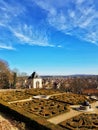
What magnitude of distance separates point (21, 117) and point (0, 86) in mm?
30921

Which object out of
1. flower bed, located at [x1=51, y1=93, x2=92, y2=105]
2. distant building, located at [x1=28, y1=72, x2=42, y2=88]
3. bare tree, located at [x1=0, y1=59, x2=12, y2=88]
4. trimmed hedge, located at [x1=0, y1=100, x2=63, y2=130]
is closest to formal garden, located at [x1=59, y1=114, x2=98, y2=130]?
trimmed hedge, located at [x1=0, y1=100, x2=63, y2=130]

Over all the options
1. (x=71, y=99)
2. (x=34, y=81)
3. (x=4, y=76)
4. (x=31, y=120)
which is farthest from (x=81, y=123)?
(x=4, y=76)

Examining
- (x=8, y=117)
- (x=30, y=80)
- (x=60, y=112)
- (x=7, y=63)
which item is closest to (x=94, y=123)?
(x=60, y=112)

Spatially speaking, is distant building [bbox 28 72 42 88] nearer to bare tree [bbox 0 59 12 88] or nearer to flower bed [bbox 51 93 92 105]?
bare tree [bbox 0 59 12 88]

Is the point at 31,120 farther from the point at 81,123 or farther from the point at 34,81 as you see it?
the point at 34,81

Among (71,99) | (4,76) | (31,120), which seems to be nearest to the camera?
(31,120)

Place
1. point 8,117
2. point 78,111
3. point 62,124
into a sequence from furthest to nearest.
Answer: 1. point 78,111
2. point 8,117
3. point 62,124

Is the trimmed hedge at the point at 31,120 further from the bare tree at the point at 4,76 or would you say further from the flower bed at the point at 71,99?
the bare tree at the point at 4,76

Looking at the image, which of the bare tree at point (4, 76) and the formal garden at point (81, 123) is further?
the bare tree at point (4, 76)

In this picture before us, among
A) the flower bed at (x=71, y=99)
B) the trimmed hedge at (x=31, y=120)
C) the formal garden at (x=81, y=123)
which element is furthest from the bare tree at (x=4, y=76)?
the formal garden at (x=81, y=123)

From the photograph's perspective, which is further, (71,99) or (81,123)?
(71,99)

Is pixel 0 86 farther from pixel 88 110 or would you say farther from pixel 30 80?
pixel 88 110

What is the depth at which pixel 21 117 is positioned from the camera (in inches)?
745

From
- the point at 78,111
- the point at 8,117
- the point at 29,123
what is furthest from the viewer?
the point at 78,111
